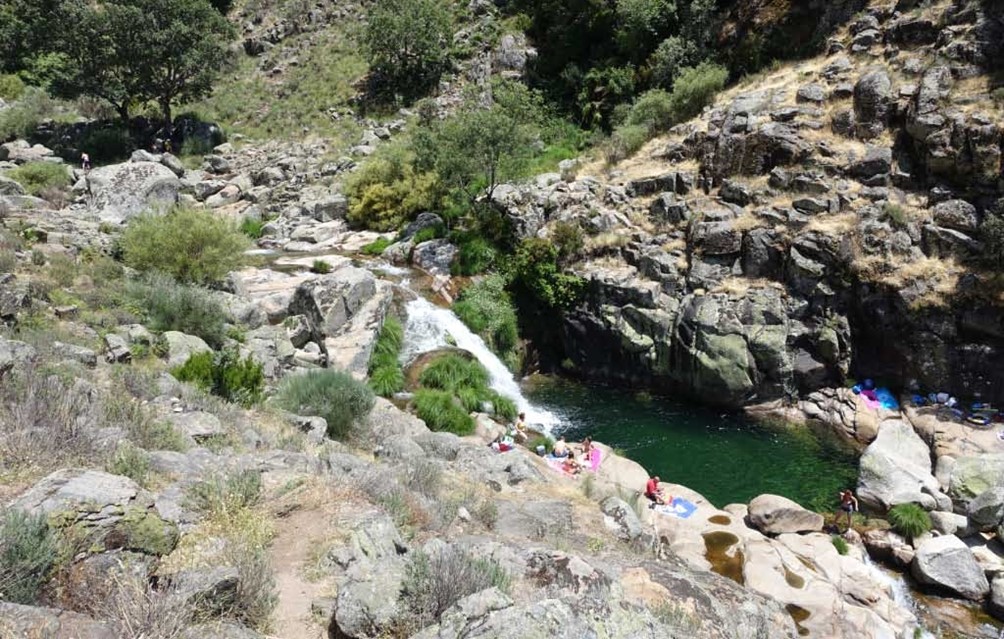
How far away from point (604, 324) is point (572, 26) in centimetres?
2539

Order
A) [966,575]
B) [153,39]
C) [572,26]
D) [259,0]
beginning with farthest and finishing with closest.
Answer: [259,0], [572,26], [153,39], [966,575]

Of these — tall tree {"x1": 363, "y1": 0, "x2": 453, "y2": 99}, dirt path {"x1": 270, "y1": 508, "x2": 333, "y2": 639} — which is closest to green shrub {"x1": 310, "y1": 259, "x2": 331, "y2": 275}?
dirt path {"x1": 270, "y1": 508, "x2": 333, "y2": 639}

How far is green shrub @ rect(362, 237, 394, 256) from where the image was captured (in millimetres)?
23438

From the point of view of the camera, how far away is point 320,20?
1751 inches

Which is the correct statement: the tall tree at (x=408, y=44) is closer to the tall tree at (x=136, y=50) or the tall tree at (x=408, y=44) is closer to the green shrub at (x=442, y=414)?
the tall tree at (x=136, y=50)

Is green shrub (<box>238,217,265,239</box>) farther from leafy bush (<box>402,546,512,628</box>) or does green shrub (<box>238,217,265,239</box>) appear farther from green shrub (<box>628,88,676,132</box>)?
leafy bush (<box>402,546,512,628</box>)

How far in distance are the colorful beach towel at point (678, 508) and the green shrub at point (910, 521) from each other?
396 centimetres

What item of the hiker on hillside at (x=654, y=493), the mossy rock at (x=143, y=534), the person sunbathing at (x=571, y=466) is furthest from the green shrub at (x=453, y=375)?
the mossy rock at (x=143, y=534)

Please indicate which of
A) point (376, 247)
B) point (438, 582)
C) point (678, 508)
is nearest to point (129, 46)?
point (376, 247)

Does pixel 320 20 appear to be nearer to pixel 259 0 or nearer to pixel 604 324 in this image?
pixel 259 0

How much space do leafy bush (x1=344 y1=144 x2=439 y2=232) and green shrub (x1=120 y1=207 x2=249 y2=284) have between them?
9.93 metres

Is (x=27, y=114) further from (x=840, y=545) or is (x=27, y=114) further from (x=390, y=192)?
(x=840, y=545)

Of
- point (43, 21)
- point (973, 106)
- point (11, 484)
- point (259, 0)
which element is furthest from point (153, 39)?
point (973, 106)

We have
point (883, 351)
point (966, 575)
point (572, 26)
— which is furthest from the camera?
point (572, 26)
